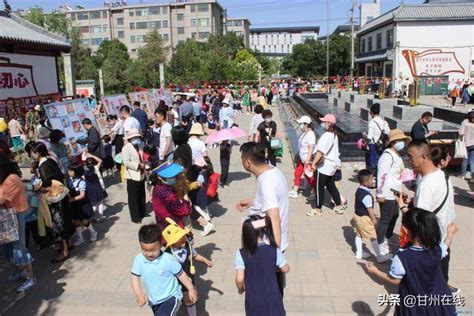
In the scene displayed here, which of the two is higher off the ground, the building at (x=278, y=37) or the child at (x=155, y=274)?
the building at (x=278, y=37)

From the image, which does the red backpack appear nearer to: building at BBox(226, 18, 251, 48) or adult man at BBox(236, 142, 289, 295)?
adult man at BBox(236, 142, 289, 295)

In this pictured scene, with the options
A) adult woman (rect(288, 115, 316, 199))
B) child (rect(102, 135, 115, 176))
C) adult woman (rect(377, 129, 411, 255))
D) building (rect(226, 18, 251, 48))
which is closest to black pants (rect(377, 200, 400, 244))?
adult woman (rect(377, 129, 411, 255))

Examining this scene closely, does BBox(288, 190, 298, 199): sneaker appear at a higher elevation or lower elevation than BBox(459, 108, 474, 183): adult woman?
lower

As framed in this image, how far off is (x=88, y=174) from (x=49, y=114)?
3.61m

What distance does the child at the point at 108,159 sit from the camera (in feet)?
31.1

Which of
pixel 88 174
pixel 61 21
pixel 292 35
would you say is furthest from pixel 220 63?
pixel 292 35

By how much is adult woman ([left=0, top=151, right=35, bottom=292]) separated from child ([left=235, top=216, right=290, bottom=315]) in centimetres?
297

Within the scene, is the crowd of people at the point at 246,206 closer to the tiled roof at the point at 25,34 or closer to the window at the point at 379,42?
the tiled roof at the point at 25,34

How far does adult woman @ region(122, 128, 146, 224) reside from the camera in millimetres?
6688

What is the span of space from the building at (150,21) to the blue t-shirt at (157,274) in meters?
75.5

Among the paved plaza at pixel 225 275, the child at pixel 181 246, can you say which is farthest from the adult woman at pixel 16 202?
the child at pixel 181 246

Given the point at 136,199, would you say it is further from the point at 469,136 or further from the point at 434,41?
the point at 434,41

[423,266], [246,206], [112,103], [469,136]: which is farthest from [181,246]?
[112,103]

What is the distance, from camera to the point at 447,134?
11.0 metres
